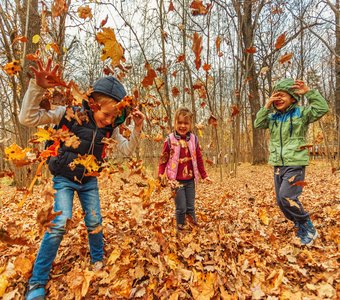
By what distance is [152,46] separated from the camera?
10.3m

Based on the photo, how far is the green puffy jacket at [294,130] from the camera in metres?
2.65

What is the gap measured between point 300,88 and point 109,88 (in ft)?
6.20

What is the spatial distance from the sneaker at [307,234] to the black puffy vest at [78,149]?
215cm

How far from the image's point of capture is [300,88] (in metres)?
2.66

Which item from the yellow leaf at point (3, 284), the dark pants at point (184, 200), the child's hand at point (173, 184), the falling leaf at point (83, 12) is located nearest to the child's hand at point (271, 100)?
the dark pants at point (184, 200)

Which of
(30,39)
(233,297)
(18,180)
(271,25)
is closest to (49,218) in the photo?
(233,297)

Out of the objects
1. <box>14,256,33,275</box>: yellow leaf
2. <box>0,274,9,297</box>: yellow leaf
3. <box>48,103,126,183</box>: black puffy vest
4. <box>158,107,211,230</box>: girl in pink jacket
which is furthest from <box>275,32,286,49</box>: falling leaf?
<box>0,274,9,297</box>: yellow leaf

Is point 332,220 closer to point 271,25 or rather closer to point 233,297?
point 233,297

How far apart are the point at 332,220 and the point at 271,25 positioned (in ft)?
38.1

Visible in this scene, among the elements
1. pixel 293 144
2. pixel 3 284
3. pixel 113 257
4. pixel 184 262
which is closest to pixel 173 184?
pixel 184 262

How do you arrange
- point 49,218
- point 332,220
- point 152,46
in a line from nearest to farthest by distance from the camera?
point 49,218 < point 332,220 < point 152,46

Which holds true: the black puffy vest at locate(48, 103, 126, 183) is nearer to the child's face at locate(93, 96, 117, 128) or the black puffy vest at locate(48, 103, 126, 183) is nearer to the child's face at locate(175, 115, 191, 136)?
the child's face at locate(93, 96, 117, 128)

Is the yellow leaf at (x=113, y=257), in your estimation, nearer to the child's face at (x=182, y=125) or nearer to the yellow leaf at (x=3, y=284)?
the yellow leaf at (x=3, y=284)

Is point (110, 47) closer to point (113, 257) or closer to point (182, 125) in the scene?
point (182, 125)
